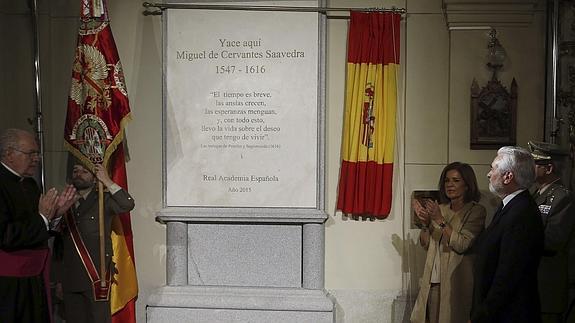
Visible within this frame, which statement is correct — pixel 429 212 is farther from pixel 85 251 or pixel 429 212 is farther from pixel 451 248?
pixel 85 251

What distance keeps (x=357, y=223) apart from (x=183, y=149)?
1240 mm

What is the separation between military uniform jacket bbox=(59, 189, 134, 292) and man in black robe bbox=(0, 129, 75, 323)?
309mm

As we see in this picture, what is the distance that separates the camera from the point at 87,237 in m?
4.08

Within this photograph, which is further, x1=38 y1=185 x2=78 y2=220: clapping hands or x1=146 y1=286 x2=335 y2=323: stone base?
x1=146 y1=286 x2=335 y2=323: stone base

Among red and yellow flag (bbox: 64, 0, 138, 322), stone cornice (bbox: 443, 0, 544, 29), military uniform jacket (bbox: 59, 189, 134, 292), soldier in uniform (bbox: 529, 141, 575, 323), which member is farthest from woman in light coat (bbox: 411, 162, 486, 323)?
red and yellow flag (bbox: 64, 0, 138, 322)

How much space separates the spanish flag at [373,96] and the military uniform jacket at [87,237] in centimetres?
148

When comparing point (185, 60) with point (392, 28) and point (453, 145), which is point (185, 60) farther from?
point (453, 145)

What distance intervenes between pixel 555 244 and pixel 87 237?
2.54 metres

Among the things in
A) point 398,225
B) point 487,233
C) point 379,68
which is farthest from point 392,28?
point 487,233

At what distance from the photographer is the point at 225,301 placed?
4590 mm

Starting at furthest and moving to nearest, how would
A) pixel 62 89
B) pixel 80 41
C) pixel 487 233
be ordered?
pixel 62 89 < pixel 80 41 < pixel 487 233

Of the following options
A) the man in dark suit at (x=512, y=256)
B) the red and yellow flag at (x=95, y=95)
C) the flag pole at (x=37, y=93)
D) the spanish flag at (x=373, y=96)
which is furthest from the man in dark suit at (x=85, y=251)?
the man in dark suit at (x=512, y=256)

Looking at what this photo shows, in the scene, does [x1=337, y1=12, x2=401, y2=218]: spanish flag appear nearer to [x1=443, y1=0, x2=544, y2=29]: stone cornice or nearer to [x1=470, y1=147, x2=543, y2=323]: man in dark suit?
[x1=443, y1=0, x2=544, y2=29]: stone cornice

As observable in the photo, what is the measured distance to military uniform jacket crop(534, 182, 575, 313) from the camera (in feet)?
12.0
